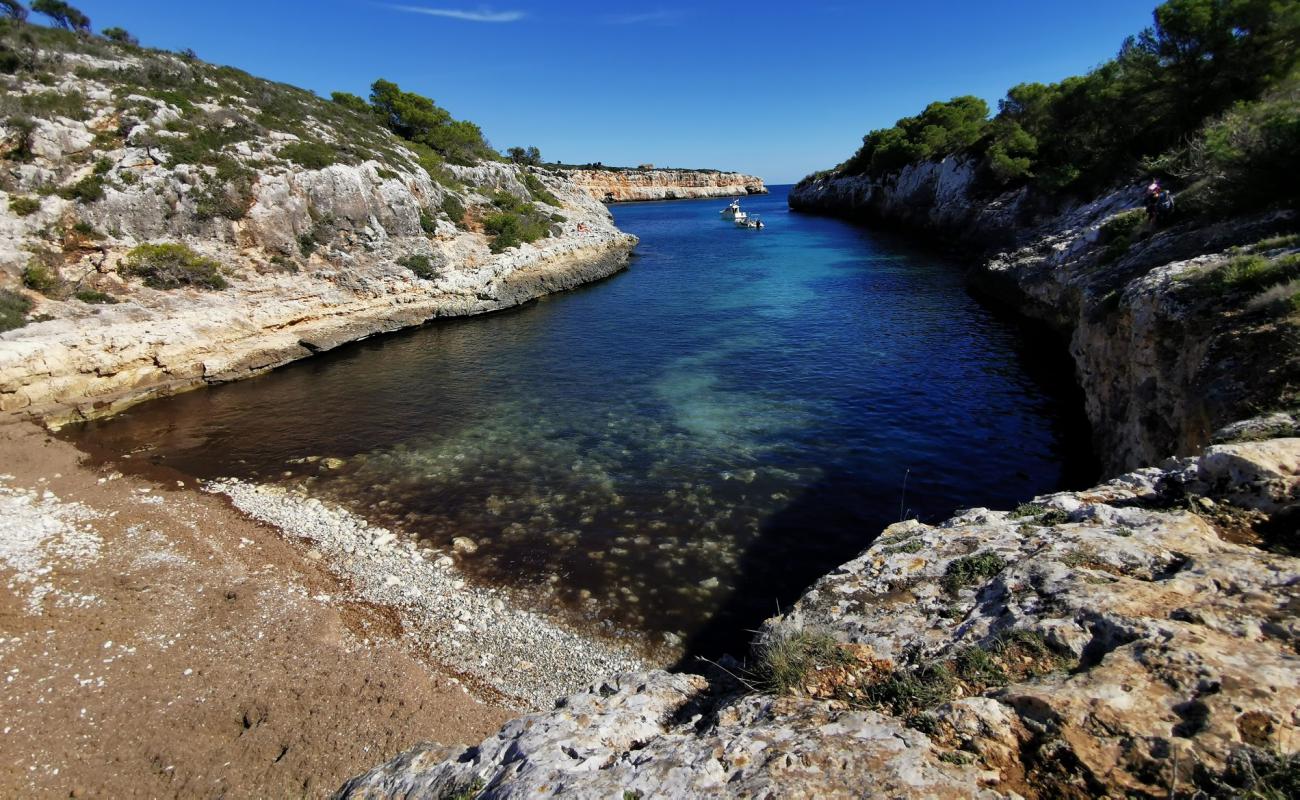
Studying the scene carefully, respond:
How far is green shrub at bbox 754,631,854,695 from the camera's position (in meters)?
5.93

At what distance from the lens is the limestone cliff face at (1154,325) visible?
34.7 ft

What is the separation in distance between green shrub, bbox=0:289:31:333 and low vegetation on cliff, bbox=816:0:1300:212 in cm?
4160

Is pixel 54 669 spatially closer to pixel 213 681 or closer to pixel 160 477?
pixel 213 681

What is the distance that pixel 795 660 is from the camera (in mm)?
6133

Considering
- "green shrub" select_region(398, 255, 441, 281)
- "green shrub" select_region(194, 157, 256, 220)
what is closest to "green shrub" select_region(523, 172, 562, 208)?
"green shrub" select_region(398, 255, 441, 281)

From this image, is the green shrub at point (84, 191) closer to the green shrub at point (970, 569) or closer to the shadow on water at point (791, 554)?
the shadow on water at point (791, 554)

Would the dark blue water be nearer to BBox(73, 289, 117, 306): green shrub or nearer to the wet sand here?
the wet sand

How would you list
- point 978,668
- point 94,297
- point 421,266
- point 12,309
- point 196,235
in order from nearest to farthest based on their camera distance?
1. point 978,668
2. point 12,309
3. point 94,297
4. point 196,235
5. point 421,266

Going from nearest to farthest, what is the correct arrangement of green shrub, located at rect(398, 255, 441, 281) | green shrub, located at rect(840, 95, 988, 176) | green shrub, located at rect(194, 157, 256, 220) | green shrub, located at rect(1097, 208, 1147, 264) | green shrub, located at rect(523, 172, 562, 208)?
green shrub, located at rect(1097, 208, 1147, 264), green shrub, located at rect(194, 157, 256, 220), green shrub, located at rect(398, 255, 441, 281), green shrub, located at rect(523, 172, 562, 208), green shrub, located at rect(840, 95, 988, 176)

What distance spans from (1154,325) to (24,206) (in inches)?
1674

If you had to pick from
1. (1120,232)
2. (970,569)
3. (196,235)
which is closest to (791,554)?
(970,569)

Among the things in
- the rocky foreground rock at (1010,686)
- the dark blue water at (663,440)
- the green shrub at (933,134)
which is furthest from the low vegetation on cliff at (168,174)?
the green shrub at (933,134)

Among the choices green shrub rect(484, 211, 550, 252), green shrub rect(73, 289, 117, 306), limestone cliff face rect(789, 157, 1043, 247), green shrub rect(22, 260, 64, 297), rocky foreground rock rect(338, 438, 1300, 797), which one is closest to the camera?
rocky foreground rock rect(338, 438, 1300, 797)

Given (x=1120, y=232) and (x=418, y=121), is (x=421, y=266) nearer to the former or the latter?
(x=418, y=121)
